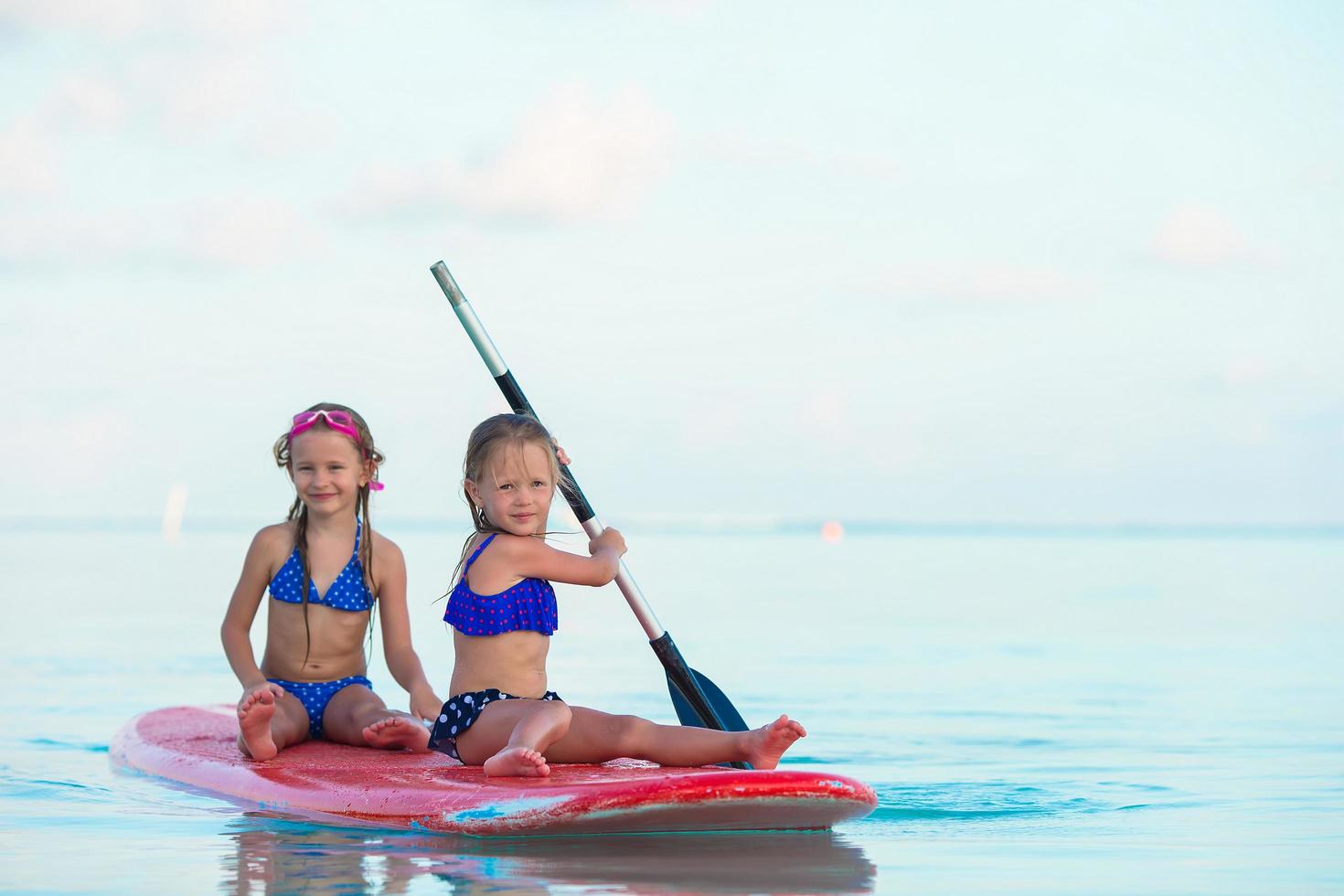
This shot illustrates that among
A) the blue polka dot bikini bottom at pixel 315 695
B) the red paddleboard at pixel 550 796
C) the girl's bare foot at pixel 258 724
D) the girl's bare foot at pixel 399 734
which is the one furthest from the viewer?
the blue polka dot bikini bottom at pixel 315 695

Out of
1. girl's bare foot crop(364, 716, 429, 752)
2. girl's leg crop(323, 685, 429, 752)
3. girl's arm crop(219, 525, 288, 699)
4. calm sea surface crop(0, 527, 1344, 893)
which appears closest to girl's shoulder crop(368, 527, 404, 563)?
girl's arm crop(219, 525, 288, 699)

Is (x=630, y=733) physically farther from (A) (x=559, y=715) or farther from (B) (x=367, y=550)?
(B) (x=367, y=550)

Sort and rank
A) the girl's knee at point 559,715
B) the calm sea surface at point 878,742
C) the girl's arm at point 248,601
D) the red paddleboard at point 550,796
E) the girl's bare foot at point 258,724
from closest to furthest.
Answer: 1. the calm sea surface at point 878,742
2. the red paddleboard at point 550,796
3. the girl's knee at point 559,715
4. the girl's bare foot at point 258,724
5. the girl's arm at point 248,601

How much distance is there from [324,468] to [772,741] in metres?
1.75

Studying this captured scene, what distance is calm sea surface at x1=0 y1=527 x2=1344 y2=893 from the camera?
140 inches

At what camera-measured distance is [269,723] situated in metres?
4.62

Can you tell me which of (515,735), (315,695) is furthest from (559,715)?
(315,695)

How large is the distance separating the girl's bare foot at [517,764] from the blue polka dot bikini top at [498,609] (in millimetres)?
336

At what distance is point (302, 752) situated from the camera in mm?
4793

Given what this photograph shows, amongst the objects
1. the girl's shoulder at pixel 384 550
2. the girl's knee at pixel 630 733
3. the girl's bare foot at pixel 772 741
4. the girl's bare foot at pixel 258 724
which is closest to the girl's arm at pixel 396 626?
the girl's shoulder at pixel 384 550

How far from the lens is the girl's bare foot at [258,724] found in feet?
14.6

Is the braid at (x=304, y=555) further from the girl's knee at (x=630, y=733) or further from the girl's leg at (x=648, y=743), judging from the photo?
the girl's knee at (x=630, y=733)

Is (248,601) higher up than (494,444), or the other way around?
(494,444)

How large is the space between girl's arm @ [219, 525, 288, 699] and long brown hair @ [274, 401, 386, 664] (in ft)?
0.26
